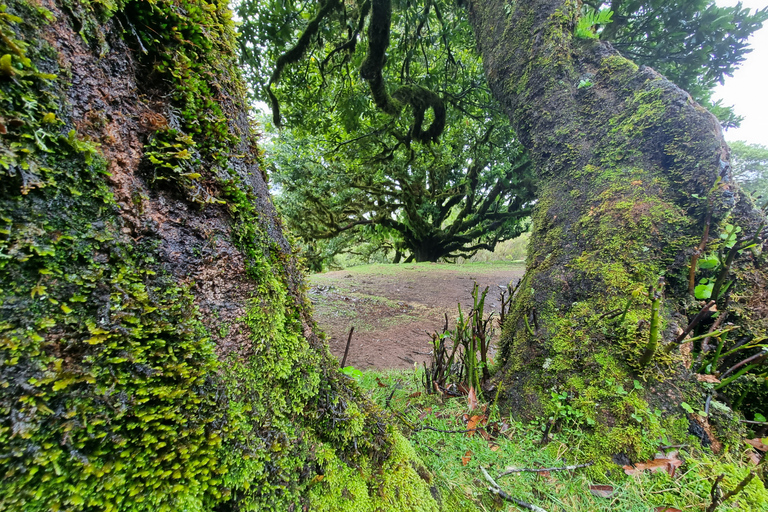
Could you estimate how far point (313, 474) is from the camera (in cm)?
89

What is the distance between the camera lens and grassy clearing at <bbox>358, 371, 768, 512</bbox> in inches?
44.4

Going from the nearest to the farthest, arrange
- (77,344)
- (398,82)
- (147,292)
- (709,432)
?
1. (77,344)
2. (147,292)
3. (709,432)
4. (398,82)

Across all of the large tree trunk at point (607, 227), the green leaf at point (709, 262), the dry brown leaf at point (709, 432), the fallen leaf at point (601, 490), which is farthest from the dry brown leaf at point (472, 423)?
the green leaf at point (709, 262)

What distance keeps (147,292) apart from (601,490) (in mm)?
1901

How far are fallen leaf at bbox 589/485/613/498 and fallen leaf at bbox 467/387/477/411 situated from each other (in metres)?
0.74

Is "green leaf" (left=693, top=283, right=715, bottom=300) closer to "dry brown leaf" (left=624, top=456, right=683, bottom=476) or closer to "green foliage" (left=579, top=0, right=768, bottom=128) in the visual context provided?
"dry brown leaf" (left=624, top=456, right=683, bottom=476)

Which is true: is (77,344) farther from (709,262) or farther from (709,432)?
(709,262)

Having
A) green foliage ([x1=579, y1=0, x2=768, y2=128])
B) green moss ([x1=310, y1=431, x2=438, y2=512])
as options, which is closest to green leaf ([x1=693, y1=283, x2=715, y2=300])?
green moss ([x1=310, y1=431, x2=438, y2=512])

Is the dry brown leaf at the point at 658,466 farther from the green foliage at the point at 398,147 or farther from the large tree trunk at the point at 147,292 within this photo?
the green foliage at the point at 398,147

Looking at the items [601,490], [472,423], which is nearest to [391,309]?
[472,423]

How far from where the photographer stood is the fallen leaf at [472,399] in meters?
1.94

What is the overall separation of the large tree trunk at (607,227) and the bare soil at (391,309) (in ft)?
4.24

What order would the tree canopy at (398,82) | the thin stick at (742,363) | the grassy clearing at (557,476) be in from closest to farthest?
the grassy clearing at (557,476) < the thin stick at (742,363) < the tree canopy at (398,82)

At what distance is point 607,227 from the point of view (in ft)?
6.36
